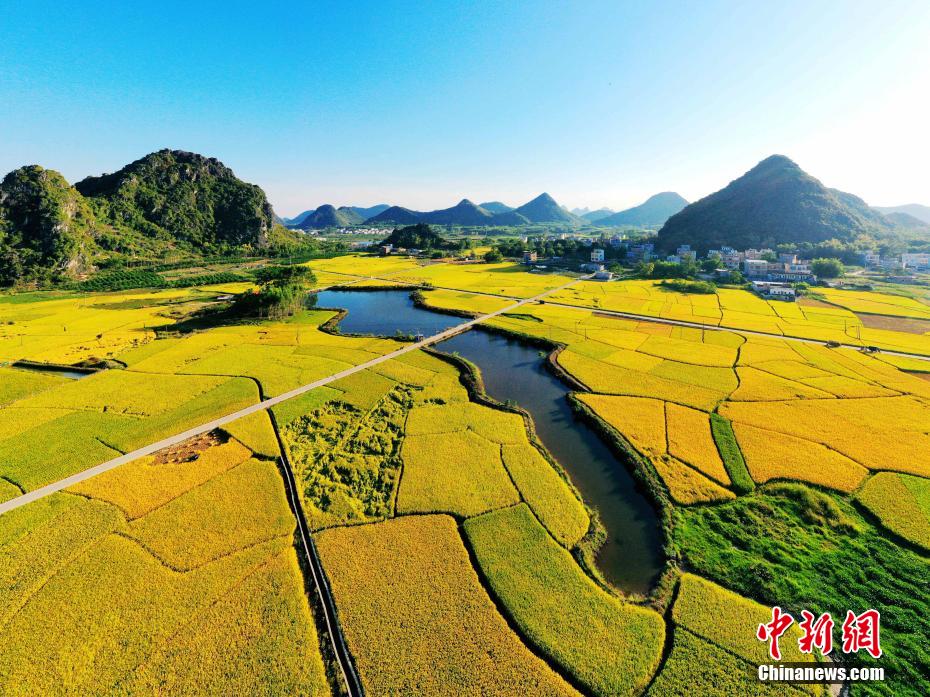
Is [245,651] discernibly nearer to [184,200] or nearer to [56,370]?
[56,370]

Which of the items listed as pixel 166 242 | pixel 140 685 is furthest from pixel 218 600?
pixel 166 242

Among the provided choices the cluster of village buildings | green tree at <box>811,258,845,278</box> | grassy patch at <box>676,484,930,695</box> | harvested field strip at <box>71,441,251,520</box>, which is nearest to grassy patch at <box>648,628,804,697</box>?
grassy patch at <box>676,484,930,695</box>

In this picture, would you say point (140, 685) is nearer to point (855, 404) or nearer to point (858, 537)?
point (858, 537)

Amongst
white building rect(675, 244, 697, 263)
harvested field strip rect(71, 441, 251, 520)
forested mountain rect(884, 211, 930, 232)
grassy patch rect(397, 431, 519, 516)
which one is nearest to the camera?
harvested field strip rect(71, 441, 251, 520)

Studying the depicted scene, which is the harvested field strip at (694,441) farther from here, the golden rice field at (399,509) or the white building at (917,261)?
the white building at (917,261)

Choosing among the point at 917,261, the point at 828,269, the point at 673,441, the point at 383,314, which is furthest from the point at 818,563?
the point at 917,261

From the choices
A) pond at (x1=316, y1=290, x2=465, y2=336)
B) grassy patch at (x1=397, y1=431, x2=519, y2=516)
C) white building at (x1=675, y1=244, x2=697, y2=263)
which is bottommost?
grassy patch at (x1=397, y1=431, x2=519, y2=516)

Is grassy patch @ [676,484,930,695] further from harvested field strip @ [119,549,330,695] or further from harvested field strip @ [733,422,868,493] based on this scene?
harvested field strip @ [119,549,330,695]
